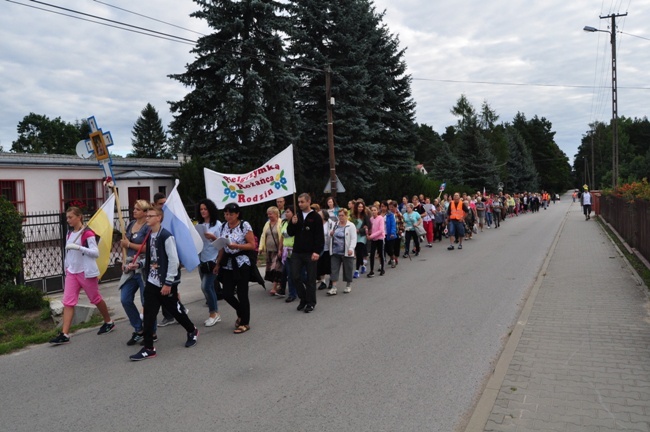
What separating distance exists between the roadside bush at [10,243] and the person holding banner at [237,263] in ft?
12.9

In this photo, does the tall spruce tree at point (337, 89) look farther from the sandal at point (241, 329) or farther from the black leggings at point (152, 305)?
the black leggings at point (152, 305)

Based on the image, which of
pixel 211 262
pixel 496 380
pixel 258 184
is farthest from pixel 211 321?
pixel 496 380

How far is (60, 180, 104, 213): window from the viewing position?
79.5 feet

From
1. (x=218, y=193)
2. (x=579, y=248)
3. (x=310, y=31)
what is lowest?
(x=579, y=248)

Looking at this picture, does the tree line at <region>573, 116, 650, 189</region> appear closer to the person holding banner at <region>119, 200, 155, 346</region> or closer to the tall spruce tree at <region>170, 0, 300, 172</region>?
the tall spruce tree at <region>170, 0, 300, 172</region>

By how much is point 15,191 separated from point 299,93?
46.3 feet

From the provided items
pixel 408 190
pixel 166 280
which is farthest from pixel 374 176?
pixel 166 280

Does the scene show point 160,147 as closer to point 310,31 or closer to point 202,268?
point 310,31

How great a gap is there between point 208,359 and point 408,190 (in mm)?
25222

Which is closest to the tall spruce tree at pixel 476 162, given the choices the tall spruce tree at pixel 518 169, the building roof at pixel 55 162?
the tall spruce tree at pixel 518 169

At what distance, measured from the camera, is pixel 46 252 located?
396 inches

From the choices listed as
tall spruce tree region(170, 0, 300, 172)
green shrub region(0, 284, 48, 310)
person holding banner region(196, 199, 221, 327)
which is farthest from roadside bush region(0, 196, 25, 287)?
tall spruce tree region(170, 0, 300, 172)

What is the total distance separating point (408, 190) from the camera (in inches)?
1188

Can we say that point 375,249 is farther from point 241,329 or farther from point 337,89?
point 337,89
